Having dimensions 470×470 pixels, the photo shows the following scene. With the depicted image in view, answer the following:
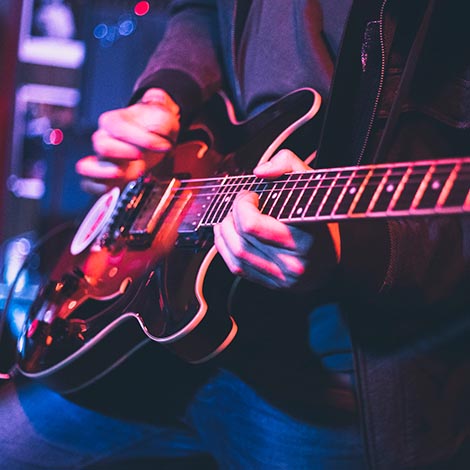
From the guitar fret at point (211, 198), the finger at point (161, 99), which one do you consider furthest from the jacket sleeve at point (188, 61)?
the guitar fret at point (211, 198)

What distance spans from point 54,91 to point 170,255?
2467mm

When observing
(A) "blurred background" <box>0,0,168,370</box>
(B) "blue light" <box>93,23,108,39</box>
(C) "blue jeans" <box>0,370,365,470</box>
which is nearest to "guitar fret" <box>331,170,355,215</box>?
(C) "blue jeans" <box>0,370,365,470</box>

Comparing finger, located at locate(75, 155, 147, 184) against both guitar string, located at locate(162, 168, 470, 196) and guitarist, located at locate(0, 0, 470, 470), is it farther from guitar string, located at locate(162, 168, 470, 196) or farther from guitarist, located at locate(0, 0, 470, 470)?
guitar string, located at locate(162, 168, 470, 196)

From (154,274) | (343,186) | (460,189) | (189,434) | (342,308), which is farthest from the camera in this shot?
(189,434)

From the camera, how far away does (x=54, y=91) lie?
3.27 metres

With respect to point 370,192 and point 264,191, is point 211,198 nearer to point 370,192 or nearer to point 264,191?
point 264,191

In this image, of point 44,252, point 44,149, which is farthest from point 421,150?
point 44,149

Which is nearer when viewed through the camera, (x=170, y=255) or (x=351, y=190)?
(x=351, y=190)

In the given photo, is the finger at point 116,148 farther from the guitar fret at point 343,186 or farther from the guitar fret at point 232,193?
the guitar fret at point 343,186

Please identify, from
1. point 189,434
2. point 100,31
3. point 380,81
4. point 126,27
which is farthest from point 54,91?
point 380,81

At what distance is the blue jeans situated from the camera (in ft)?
3.34

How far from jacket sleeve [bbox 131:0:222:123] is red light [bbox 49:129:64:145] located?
1.73 meters

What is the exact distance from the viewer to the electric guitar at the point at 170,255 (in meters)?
0.95

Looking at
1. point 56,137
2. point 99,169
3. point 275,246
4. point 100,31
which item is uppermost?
point 275,246
